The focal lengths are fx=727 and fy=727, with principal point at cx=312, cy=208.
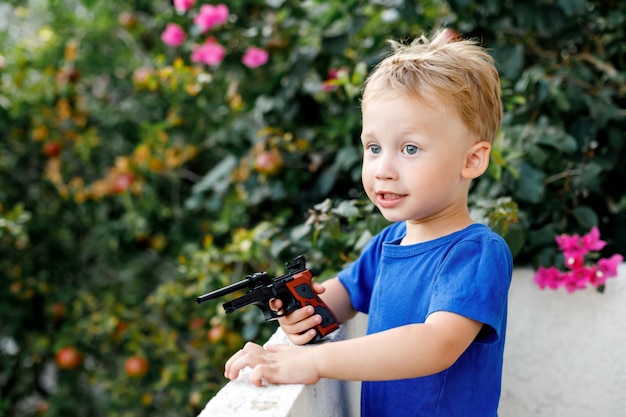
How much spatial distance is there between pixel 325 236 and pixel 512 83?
32.2 inches

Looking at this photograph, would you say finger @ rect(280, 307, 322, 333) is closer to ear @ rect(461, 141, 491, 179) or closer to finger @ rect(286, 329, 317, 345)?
finger @ rect(286, 329, 317, 345)

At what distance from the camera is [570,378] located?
1.58 m

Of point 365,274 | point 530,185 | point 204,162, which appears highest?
point 365,274

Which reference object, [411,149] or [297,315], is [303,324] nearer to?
[297,315]

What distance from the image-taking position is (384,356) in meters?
0.98

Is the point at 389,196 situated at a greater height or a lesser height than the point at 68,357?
greater

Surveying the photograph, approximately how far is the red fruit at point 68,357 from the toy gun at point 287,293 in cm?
185

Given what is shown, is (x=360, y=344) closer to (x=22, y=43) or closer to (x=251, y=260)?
(x=251, y=260)

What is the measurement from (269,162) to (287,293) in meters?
1.10

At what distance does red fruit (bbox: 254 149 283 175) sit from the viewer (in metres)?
2.19

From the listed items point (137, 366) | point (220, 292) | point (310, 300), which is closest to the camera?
point (220, 292)

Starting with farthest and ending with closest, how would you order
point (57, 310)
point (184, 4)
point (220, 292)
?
point (57, 310) < point (184, 4) < point (220, 292)

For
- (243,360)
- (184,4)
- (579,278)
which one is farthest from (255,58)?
(243,360)

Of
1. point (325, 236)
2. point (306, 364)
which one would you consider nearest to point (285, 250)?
point (325, 236)
